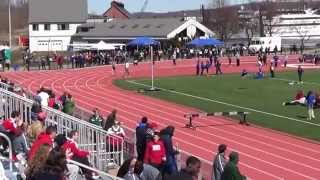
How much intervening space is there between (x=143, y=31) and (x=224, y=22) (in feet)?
76.0

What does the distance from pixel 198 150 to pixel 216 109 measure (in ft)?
32.0

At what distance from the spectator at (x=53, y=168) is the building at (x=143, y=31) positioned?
8245 centimetres

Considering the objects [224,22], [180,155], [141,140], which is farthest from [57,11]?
[180,155]

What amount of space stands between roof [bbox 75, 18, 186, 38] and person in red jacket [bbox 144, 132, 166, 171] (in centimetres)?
7876

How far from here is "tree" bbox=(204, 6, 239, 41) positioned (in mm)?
113363

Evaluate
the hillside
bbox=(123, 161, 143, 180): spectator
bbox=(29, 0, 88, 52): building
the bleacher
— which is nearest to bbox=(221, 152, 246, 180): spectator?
bbox=(123, 161, 143, 180): spectator

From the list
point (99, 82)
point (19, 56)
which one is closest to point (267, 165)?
point (99, 82)

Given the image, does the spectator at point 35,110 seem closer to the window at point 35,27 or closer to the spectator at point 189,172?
the spectator at point 189,172

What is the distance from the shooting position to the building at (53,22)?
315ft

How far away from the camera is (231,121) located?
29219mm

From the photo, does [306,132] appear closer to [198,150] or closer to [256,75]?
[198,150]

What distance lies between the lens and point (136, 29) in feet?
317

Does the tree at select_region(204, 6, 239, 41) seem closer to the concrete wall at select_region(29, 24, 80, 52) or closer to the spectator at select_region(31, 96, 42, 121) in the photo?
the concrete wall at select_region(29, 24, 80, 52)

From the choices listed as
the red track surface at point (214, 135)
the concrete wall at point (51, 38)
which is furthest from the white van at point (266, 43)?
the red track surface at point (214, 135)
